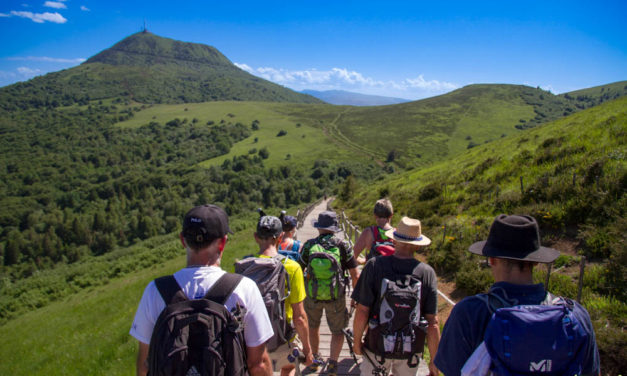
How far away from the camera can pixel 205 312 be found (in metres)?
1.88

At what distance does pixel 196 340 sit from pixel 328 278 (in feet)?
7.36

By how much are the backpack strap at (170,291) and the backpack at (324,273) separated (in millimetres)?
2019

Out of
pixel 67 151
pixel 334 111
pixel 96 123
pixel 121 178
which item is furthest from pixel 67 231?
pixel 334 111

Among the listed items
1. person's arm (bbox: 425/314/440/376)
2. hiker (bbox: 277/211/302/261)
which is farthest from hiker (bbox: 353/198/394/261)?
person's arm (bbox: 425/314/440/376)

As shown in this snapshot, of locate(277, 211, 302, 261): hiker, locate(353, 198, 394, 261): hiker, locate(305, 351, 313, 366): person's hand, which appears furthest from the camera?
locate(277, 211, 302, 261): hiker

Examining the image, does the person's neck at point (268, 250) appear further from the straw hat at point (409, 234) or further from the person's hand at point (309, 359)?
the person's hand at point (309, 359)

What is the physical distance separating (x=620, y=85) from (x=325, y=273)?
22154cm

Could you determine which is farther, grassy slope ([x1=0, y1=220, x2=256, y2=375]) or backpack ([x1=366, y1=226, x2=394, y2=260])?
grassy slope ([x1=0, y1=220, x2=256, y2=375])

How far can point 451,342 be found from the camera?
1.96 meters

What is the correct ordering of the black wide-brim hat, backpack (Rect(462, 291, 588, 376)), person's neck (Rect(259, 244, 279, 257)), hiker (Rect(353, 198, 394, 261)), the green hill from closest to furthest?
1. backpack (Rect(462, 291, 588, 376))
2. the black wide-brim hat
3. person's neck (Rect(259, 244, 279, 257))
4. hiker (Rect(353, 198, 394, 261))
5. the green hill

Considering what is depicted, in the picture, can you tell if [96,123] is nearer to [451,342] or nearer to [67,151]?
[67,151]

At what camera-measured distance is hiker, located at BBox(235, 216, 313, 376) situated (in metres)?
3.03

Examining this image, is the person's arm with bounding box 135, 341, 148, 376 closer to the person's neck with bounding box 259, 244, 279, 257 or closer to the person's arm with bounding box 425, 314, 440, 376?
the person's neck with bounding box 259, 244, 279, 257

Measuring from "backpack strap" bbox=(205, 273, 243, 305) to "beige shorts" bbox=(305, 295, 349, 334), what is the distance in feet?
6.96
